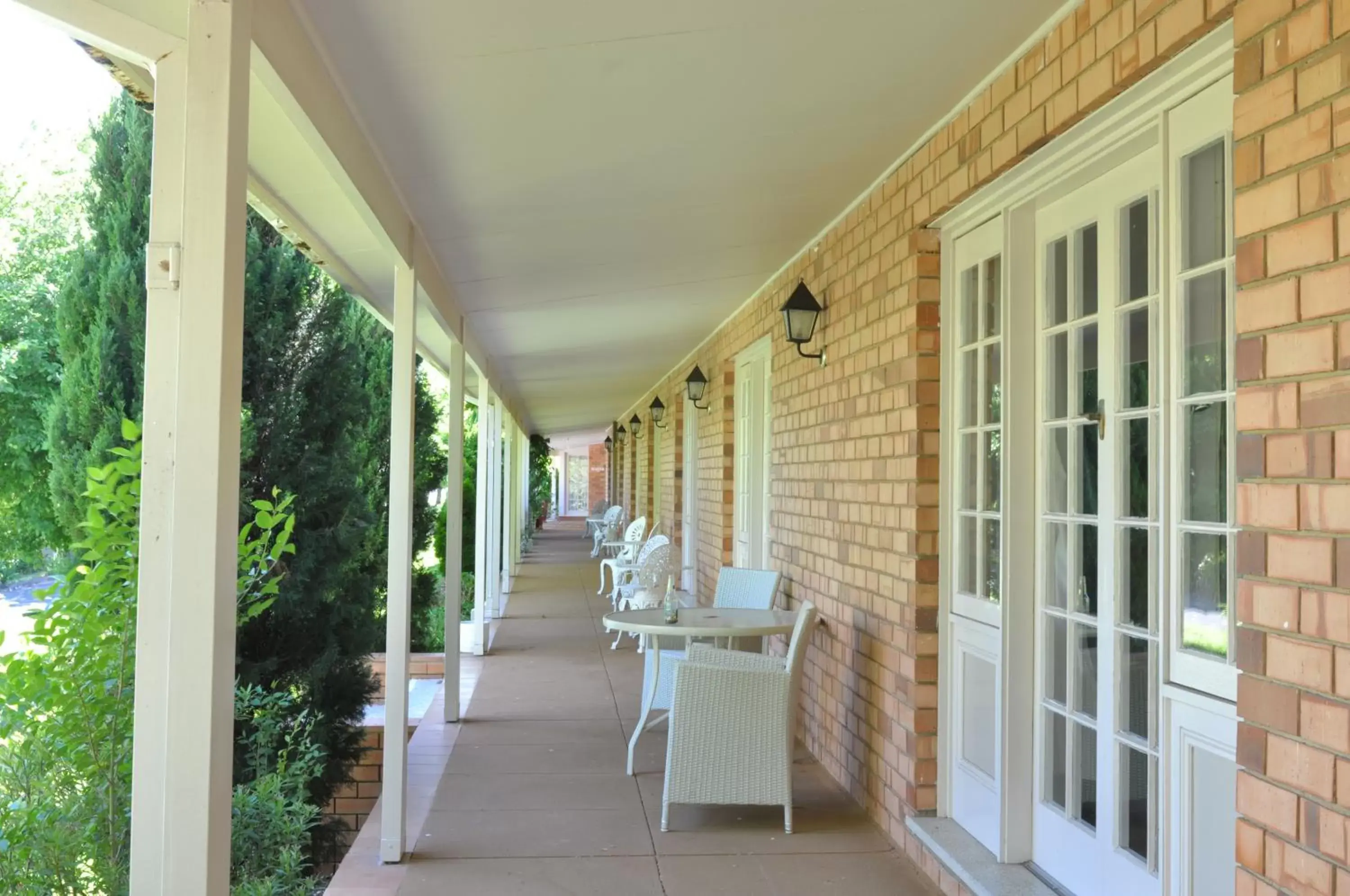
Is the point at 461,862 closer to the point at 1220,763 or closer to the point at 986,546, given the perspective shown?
the point at 986,546

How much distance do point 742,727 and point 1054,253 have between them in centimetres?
208

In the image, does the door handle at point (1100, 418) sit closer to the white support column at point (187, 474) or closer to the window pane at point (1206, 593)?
the window pane at point (1206, 593)

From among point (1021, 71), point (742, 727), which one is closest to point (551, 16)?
point (1021, 71)

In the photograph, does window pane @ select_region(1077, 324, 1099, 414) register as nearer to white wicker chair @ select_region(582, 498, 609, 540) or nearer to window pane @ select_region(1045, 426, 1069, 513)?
window pane @ select_region(1045, 426, 1069, 513)

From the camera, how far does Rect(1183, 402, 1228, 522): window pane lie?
223cm

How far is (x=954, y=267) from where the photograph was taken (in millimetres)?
3682

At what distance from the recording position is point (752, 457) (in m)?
7.34

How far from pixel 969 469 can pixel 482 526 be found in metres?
5.81

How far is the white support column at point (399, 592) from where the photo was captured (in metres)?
3.67

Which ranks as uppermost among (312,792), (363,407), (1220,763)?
(363,407)

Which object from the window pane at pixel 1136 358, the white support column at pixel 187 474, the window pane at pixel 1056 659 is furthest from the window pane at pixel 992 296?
the white support column at pixel 187 474

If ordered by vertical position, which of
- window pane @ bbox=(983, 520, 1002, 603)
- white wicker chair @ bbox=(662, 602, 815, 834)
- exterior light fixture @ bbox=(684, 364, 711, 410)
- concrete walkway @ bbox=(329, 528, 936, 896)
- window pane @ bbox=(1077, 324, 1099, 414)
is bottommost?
concrete walkway @ bbox=(329, 528, 936, 896)

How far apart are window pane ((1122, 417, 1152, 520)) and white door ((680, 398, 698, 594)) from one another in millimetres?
7043

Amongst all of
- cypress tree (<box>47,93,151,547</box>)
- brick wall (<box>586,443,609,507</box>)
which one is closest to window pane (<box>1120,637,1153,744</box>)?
cypress tree (<box>47,93,151,547</box>)
